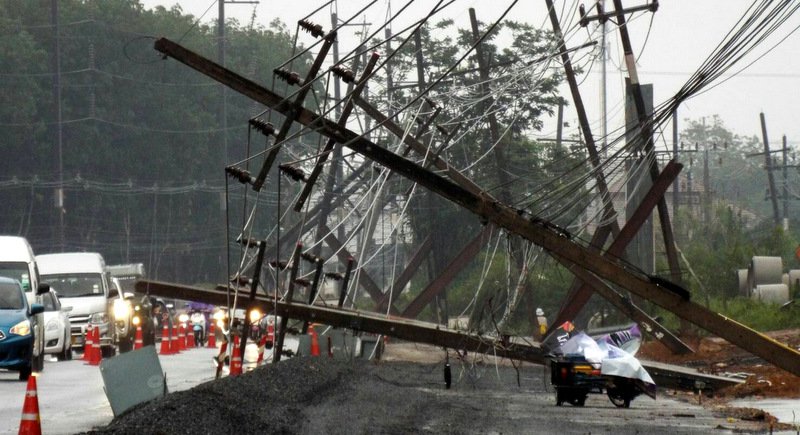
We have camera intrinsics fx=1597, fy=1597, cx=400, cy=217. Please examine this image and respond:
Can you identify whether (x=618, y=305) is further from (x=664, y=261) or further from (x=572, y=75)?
(x=664, y=261)

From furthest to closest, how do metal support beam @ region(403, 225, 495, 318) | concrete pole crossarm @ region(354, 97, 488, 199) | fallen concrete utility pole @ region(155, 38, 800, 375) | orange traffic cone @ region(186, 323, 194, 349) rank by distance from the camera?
orange traffic cone @ region(186, 323, 194, 349) < metal support beam @ region(403, 225, 495, 318) < concrete pole crossarm @ region(354, 97, 488, 199) < fallen concrete utility pole @ region(155, 38, 800, 375)

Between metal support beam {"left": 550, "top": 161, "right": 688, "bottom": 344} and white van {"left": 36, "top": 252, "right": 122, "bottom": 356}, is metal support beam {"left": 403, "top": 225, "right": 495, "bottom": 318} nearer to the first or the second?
metal support beam {"left": 550, "top": 161, "right": 688, "bottom": 344}

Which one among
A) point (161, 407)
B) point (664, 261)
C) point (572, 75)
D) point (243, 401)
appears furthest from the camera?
point (664, 261)

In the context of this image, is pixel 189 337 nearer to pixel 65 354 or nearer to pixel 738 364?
pixel 65 354

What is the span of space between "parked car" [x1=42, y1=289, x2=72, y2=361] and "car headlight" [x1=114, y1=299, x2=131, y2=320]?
3222 millimetres

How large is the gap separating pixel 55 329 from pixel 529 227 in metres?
15.6

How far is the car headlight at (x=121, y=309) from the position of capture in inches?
1503

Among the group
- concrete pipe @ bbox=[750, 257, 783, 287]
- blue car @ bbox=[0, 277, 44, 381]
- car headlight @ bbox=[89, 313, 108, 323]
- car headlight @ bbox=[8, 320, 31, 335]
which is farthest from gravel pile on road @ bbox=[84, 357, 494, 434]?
concrete pipe @ bbox=[750, 257, 783, 287]

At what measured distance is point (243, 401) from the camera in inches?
710

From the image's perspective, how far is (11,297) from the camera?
90.1 feet

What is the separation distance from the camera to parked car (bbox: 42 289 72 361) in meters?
33.9

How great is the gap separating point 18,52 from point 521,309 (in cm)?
4377

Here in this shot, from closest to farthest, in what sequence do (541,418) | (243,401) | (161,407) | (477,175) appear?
(161,407) → (243,401) → (541,418) → (477,175)

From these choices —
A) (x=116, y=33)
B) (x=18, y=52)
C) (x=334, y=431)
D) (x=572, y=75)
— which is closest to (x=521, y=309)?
(x=572, y=75)
